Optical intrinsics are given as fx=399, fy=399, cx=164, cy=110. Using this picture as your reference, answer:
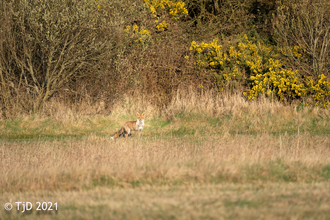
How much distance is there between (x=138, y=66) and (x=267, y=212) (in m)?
12.8

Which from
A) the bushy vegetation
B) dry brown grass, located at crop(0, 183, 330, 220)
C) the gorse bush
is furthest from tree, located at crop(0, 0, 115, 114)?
dry brown grass, located at crop(0, 183, 330, 220)

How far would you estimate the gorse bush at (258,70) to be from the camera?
54.9ft

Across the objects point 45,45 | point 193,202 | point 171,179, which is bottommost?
point 171,179

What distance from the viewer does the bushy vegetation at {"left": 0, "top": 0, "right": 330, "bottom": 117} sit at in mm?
14219

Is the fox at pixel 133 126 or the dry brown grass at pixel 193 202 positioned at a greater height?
the dry brown grass at pixel 193 202

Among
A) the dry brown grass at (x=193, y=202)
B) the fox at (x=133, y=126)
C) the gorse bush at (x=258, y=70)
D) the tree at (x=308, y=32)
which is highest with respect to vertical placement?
the tree at (x=308, y=32)

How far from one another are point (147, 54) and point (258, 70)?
4957 millimetres

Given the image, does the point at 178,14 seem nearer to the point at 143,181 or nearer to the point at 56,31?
the point at 56,31

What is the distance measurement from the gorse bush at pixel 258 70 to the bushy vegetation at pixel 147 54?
5 centimetres

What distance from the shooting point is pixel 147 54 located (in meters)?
17.8

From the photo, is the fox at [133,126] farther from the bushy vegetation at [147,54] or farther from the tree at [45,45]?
the bushy vegetation at [147,54]

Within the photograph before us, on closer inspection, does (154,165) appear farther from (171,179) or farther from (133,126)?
(133,126)

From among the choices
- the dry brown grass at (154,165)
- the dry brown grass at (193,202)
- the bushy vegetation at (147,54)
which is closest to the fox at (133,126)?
the dry brown grass at (154,165)

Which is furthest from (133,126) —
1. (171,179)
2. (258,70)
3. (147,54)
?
(258,70)
